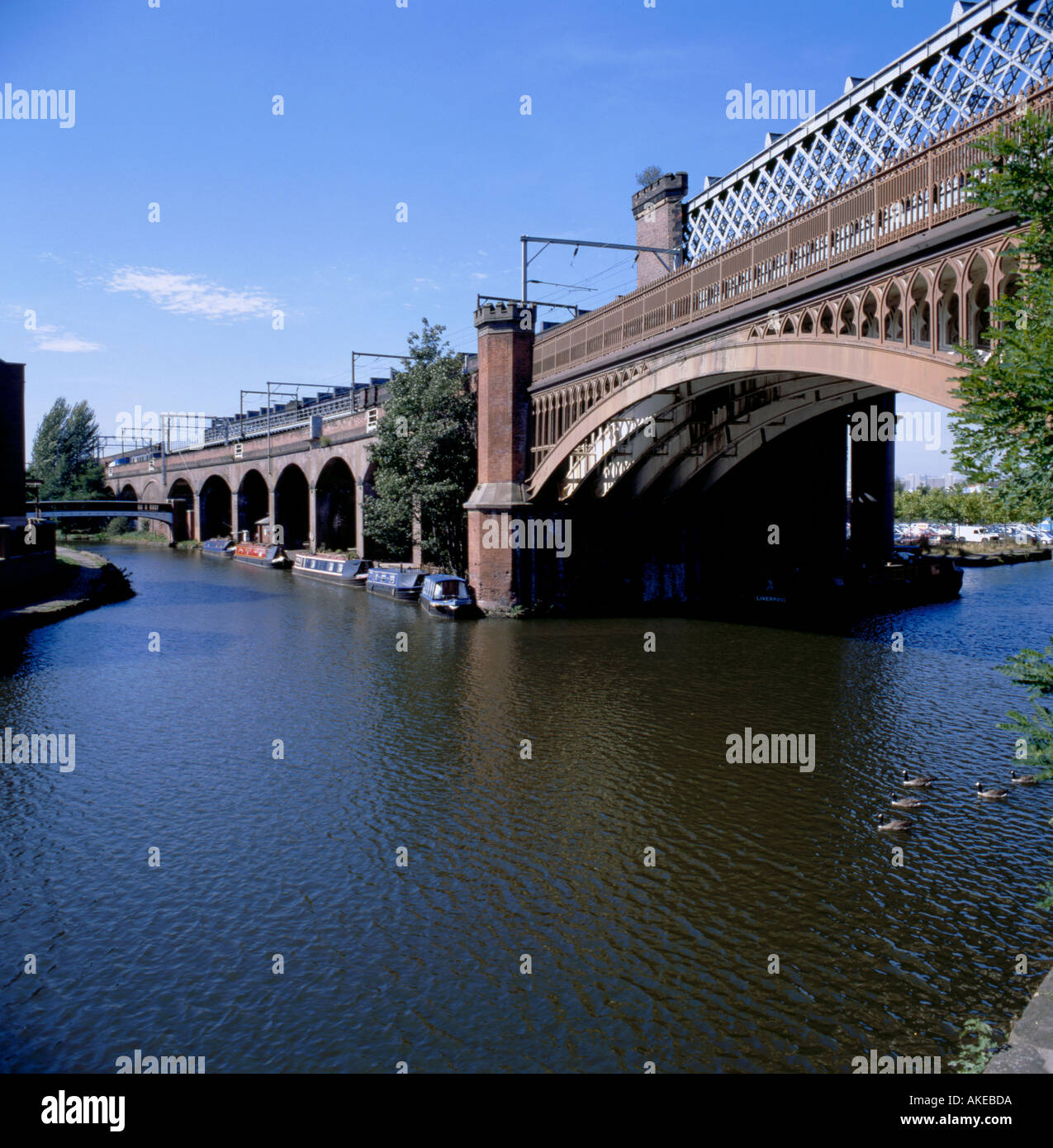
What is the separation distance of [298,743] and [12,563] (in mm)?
20779

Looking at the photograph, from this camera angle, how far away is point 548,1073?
668 centimetres

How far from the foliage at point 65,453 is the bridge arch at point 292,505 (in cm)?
3143

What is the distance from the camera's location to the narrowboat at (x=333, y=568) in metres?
40.2

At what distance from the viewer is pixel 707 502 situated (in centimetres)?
3394

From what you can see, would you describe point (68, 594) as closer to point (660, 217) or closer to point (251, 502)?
point (660, 217)

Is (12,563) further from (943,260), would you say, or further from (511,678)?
(943,260)

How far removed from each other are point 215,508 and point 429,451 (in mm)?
A: 50610

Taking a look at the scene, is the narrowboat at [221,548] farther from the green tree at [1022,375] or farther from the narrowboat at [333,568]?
the green tree at [1022,375]
